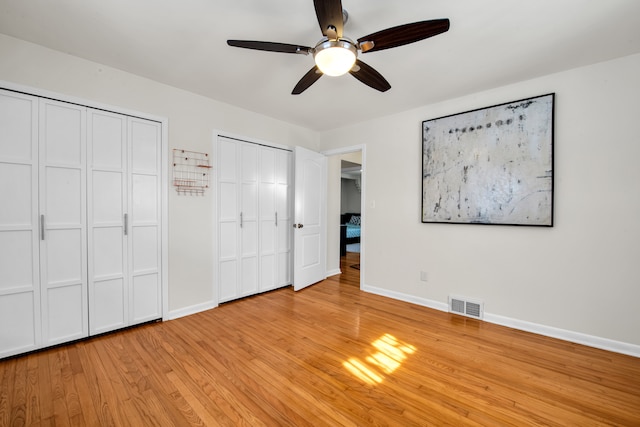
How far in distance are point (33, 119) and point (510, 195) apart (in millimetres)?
4420

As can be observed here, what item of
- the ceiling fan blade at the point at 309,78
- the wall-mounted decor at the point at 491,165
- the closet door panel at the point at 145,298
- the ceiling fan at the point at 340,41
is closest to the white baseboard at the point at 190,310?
the closet door panel at the point at 145,298

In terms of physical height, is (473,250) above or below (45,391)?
above

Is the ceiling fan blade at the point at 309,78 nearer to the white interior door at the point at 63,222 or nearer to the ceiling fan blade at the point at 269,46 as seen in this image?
the ceiling fan blade at the point at 269,46

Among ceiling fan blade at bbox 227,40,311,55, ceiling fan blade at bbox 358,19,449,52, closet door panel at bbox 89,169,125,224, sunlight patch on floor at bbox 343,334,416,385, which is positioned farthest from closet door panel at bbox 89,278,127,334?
ceiling fan blade at bbox 358,19,449,52

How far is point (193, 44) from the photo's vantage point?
2205 mm

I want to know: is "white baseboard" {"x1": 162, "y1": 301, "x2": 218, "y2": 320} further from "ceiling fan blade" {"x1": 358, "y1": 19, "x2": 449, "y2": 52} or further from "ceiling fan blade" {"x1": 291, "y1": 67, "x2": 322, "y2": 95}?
"ceiling fan blade" {"x1": 358, "y1": 19, "x2": 449, "y2": 52}

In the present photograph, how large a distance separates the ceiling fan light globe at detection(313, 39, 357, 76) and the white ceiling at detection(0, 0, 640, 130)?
11.4 inches

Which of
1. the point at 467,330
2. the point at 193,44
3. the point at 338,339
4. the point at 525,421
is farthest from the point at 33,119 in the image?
the point at 467,330

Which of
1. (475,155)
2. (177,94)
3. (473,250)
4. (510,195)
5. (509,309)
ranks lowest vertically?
(509,309)

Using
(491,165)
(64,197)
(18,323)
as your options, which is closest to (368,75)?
(491,165)

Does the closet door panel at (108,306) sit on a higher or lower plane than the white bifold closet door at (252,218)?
lower

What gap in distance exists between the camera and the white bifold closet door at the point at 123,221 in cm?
253

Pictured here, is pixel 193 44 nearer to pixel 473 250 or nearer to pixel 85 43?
pixel 85 43

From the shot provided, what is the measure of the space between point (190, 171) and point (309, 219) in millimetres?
1832
